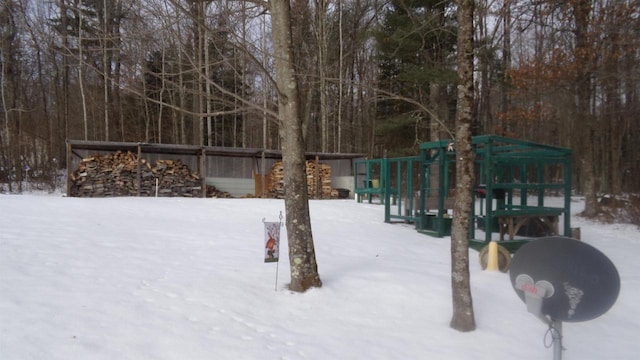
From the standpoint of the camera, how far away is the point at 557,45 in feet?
49.3

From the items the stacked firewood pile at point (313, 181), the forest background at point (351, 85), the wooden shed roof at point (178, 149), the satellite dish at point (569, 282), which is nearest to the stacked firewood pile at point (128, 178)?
the wooden shed roof at point (178, 149)

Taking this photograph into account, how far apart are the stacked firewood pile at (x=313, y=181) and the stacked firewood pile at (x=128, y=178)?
144 inches

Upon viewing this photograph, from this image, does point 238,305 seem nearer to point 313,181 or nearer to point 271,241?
point 271,241

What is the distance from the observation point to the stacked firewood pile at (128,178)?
16.1m

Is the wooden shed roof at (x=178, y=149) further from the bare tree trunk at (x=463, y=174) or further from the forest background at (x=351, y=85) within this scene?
the bare tree trunk at (x=463, y=174)

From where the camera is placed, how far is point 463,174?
14.1ft

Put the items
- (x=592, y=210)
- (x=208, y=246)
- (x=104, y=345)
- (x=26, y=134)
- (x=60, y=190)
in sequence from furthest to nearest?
(x=26, y=134), (x=60, y=190), (x=592, y=210), (x=208, y=246), (x=104, y=345)

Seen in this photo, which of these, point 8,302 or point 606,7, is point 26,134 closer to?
point 8,302

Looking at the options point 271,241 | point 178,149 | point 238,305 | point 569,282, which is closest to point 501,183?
point 271,241

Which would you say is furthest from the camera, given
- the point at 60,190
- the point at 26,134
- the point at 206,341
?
the point at 26,134

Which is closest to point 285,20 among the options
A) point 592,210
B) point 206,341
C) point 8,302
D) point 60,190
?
point 206,341

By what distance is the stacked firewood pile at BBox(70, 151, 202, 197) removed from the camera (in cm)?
1611

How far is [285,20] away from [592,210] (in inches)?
544

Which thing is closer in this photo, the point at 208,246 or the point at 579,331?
the point at 579,331
